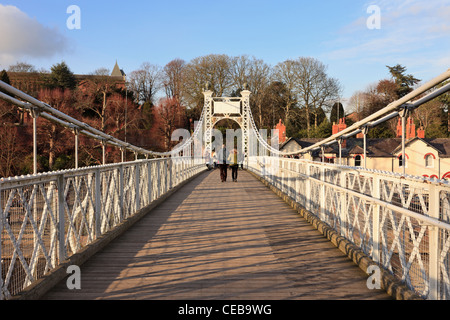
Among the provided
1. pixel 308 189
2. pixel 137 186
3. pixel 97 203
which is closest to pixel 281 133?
pixel 308 189

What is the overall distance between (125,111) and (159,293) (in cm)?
2627

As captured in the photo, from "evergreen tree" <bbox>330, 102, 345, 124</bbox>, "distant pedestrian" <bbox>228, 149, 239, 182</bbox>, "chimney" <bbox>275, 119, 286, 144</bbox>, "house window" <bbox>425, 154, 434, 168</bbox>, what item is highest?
"evergreen tree" <bbox>330, 102, 345, 124</bbox>

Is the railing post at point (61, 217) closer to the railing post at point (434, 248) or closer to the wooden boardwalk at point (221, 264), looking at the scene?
the wooden boardwalk at point (221, 264)

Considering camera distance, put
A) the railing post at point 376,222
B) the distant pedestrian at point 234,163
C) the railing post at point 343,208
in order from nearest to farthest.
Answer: the railing post at point 376,222 < the railing post at point 343,208 < the distant pedestrian at point 234,163

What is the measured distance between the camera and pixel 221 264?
4.04 metres

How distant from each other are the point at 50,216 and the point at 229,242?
215 cm

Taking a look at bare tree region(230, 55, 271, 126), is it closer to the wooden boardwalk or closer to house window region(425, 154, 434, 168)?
house window region(425, 154, 434, 168)

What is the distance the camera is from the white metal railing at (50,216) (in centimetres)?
288

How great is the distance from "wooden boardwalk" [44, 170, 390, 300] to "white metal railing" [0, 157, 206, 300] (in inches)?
10.3

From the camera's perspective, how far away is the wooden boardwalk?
10.6 ft

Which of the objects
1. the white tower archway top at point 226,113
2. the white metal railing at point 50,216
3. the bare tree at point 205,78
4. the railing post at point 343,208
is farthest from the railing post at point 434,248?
the bare tree at point 205,78

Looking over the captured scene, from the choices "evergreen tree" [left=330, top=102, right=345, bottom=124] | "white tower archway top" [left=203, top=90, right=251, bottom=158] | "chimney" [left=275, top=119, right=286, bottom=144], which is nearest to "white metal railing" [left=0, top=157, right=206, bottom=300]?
"white tower archway top" [left=203, top=90, right=251, bottom=158]

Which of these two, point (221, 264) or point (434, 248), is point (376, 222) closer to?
point (434, 248)
